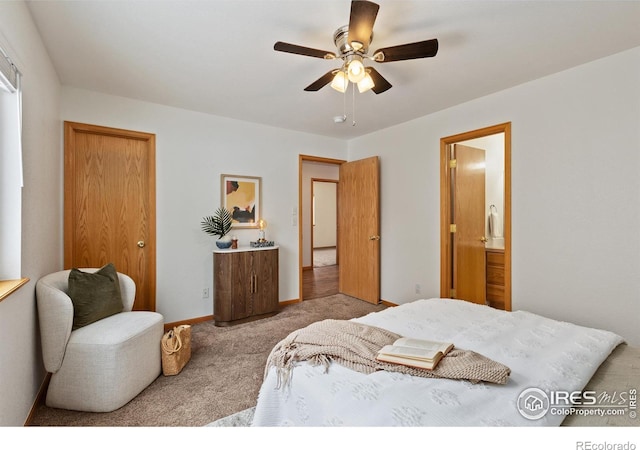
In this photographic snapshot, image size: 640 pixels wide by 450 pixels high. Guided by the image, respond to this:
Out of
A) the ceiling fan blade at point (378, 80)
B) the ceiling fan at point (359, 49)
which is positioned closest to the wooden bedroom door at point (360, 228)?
the ceiling fan blade at point (378, 80)

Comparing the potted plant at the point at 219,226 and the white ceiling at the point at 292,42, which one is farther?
the potted plant at the point at 219,226

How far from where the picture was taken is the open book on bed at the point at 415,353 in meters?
1.24

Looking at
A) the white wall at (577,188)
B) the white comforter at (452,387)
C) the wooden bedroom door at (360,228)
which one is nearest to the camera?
the white comforter at (452,387)

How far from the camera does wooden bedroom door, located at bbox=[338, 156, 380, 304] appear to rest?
4.14 m

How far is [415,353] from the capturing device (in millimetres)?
1299

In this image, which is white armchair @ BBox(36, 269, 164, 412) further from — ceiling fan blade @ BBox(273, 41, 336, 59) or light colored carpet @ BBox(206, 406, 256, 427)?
ceiling fan blade @ BBox(273, 41, 336, 59)

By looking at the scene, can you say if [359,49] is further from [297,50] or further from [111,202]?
[111,202]

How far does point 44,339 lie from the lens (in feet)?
6.11

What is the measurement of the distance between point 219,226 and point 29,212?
5.87 feet

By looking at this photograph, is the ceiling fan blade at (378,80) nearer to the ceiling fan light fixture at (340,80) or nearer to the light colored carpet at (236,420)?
the ceiling fan light fixture at (340,80)

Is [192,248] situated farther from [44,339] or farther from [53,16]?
[53,16]

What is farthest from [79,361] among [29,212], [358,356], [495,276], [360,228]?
[495,276]

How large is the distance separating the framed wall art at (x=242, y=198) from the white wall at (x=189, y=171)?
3.0 inches
